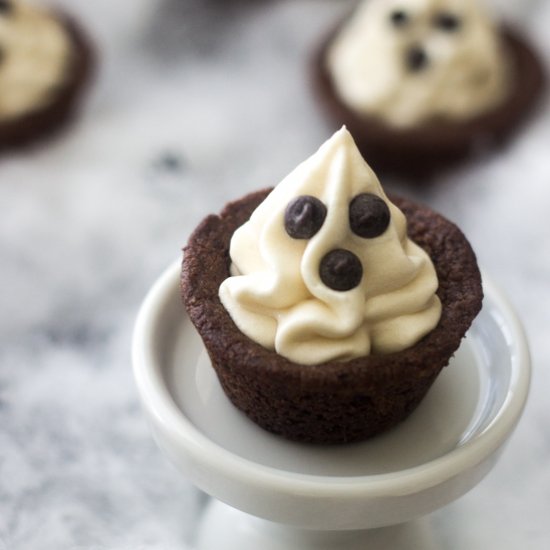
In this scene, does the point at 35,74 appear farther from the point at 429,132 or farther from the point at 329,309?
the point at 329,309

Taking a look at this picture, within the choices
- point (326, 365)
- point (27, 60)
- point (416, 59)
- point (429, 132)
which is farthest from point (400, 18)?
point (326, 365)

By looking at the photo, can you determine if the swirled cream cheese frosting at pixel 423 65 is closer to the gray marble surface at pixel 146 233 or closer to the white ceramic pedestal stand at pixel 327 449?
the gray marble surface at pixel 146 233

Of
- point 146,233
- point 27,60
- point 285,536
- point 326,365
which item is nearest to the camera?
point 326,365

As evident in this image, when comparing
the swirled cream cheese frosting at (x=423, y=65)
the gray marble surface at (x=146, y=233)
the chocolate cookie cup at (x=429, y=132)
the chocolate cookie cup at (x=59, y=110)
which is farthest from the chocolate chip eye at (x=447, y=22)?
the chocolate cookie cup at (x=59, y=110)

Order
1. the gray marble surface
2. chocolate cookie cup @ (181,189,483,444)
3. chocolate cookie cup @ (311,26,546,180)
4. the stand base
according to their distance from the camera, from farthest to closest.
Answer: chocolate cookie cup @ (311,26,546,180), the gray marble surface, the stand base, chocolate cookie cup @ (181,189,483,444)

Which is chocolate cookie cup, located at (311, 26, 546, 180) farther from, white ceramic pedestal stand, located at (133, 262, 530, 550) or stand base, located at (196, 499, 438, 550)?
stand base, located at (196, 499, 438, 550)

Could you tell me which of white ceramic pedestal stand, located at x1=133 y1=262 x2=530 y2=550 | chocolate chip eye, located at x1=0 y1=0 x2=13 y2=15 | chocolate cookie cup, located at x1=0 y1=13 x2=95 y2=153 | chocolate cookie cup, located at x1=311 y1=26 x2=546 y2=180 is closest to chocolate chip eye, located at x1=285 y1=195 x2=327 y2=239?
white ceramic pedestal stand, located at x1=133 y1=262 x2=530 y2=550

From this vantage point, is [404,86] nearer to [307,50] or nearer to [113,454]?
[307,50]
